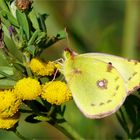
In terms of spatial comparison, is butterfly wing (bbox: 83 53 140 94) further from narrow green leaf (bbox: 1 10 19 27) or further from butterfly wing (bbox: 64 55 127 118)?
narrow green leaf (bbox: 1 10 19 27)

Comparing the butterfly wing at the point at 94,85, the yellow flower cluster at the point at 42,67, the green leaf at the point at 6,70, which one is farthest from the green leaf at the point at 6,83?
the butterfly wing at the point at 94,85

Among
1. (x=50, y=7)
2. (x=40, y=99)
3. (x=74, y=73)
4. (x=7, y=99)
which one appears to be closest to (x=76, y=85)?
(x=74, y=73)

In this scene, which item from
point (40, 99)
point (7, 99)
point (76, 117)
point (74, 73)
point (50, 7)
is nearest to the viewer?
point (7, 99)

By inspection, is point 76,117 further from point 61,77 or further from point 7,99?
point 7,99

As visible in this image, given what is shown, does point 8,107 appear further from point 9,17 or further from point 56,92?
Result: point 9,17

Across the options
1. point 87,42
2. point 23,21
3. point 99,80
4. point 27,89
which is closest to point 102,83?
point 99,80

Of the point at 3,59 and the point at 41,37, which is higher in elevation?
the point at 41,37
